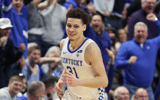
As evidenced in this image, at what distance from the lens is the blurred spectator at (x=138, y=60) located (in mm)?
6336

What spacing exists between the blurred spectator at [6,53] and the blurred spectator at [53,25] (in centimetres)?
118

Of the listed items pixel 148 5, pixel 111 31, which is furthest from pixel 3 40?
pixel 148 5

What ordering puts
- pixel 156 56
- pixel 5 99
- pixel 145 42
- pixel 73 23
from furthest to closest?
pixel 156 56
pixel 145 42
pixel 5 99
pixel 73 23

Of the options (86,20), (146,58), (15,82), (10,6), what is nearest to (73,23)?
(86,20)

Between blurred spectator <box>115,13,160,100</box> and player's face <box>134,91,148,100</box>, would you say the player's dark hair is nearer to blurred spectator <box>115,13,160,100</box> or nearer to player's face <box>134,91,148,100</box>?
blurred spectator <box>115,13,160,100</box>

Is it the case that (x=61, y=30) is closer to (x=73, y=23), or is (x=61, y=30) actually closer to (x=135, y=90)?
(x=135, y=90)

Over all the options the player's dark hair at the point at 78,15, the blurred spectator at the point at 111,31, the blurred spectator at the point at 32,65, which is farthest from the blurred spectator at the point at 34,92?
the blurred spectator at the point at 111,31

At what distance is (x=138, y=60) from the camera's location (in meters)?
6.37

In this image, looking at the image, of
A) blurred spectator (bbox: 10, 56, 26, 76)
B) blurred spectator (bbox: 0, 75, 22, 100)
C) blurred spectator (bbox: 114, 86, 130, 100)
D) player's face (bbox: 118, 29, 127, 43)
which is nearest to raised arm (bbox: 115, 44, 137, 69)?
blurred spectator (bbox: 114, 86, 130, 100)

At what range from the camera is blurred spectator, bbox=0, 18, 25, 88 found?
17.7ft

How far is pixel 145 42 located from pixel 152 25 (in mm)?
662

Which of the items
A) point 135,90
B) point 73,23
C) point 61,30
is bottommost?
point 135,90

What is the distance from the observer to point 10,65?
560cm

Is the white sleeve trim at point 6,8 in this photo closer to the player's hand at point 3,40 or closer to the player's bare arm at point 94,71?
the player's hand at point 3,40
